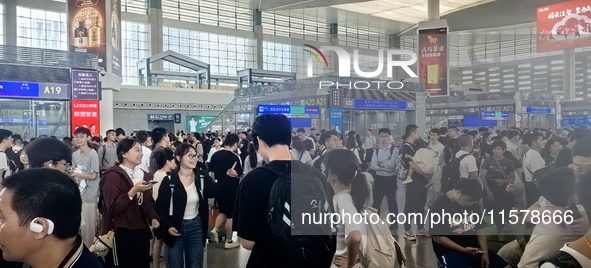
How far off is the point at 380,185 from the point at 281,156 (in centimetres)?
80

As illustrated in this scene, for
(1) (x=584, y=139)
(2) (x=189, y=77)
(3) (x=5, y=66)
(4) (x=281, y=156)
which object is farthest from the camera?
(2) (x=189, y=77)

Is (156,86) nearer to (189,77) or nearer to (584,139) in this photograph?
(189,77)

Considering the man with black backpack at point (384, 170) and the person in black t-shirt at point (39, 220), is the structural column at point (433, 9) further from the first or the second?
the person in black t-shirt at point (39, 220)

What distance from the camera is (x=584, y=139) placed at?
2295 mm

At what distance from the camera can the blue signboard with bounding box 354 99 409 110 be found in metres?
2.64

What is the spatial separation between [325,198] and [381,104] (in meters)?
0.89

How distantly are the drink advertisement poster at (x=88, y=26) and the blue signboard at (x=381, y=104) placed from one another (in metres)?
16.0

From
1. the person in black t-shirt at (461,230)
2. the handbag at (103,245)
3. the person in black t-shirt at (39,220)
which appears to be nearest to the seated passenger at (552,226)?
the person in black t-shirt at (461,230)

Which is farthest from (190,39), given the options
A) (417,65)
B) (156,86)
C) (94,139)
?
(417,65)

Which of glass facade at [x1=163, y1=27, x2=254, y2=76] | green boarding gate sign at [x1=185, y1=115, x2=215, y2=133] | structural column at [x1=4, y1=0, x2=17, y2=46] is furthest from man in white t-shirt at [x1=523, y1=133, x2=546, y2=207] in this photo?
glass facade at [x1=163, y1=27, x2=254, y2=76]

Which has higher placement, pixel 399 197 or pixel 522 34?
pixel 522 34

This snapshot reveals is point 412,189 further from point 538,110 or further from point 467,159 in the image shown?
point 538,110

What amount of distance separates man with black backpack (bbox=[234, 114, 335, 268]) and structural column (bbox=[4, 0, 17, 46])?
27.2 m

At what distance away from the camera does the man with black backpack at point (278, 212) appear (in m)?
1.90
